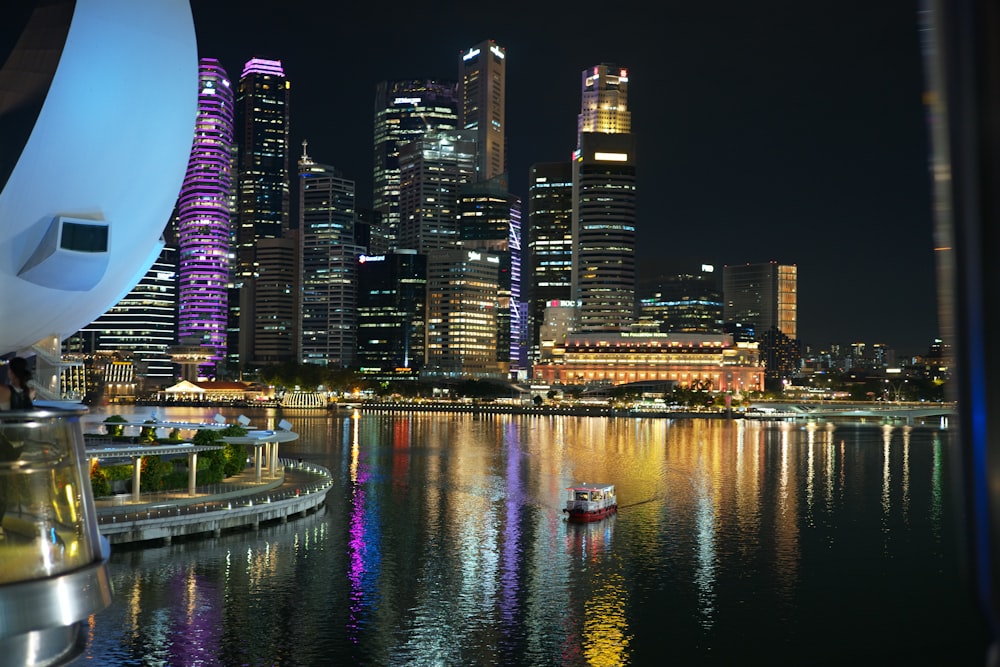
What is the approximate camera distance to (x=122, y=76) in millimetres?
13062

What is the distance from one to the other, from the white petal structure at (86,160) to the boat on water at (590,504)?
27.8m

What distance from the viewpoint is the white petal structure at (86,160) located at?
10992mm

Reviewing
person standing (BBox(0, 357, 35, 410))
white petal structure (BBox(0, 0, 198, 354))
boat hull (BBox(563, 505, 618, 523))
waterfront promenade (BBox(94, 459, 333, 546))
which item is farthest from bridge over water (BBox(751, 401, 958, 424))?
person standing (BBox(0, 357, 35, 410))

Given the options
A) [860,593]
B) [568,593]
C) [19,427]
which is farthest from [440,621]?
[19,427]

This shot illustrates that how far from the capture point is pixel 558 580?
2916cm

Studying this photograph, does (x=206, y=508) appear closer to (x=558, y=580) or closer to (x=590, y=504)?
(x=558, y=580)

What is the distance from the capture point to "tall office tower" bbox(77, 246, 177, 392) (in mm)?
182750

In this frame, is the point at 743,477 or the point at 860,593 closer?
the point at 860,593

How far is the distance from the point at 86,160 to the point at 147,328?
612 feet

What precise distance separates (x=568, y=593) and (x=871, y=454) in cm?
5527

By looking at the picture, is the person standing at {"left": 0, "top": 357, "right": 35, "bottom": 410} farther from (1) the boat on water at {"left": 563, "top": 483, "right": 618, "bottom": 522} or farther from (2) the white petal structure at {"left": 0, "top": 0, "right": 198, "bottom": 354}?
(1) the boat on water at {"left": 563, "top": 483, "right": 618, "bottom": 522}

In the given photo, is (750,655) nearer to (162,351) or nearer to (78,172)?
(78,172)

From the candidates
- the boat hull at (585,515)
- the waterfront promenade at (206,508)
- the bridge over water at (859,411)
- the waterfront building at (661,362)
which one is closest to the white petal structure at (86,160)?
the waterfront promenade at (206,508)

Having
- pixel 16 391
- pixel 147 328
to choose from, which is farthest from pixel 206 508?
pixel 147 328
